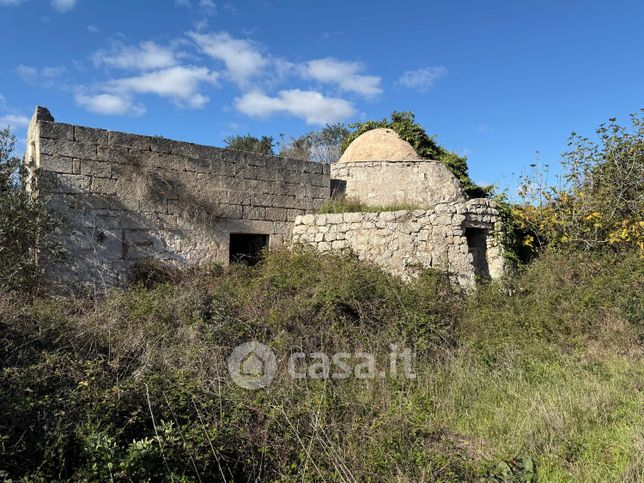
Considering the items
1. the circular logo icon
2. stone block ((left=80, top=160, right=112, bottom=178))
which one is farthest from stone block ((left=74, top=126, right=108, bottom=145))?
the circular logo icon

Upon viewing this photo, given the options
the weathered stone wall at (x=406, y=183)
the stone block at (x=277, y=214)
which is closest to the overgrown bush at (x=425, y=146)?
the weathered stone wall at (x=406, y=183)

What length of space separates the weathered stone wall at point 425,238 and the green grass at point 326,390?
1109 millimetres

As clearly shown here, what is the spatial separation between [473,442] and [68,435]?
2.75 metres

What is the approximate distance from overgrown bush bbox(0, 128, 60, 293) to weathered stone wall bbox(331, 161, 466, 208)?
5.97 metres

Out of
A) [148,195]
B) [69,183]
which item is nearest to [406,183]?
[148,195]

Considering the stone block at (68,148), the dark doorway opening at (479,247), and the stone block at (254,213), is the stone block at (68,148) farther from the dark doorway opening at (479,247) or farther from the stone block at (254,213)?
the dark doorway opening at (479,247)

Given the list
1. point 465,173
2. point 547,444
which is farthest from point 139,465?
point 465,173

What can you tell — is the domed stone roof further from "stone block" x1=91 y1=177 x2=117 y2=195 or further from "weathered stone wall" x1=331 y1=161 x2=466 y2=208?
"stone block" x1=91 y1=177 x2=117 y2=195

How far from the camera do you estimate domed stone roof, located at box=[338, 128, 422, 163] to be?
10.6m

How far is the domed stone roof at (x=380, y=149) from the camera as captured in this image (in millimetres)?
10625

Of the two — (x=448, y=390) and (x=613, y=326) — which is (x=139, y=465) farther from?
(x=613, y=326)

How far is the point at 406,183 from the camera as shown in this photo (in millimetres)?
10016

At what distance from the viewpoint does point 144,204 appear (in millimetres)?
7730

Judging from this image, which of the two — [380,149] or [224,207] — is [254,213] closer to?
[224,207]
